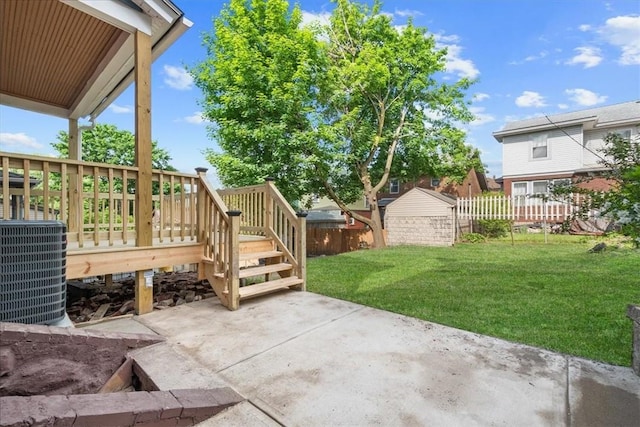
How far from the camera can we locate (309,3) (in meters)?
12.4

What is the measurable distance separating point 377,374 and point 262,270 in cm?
249

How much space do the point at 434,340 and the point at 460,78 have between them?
12153mm

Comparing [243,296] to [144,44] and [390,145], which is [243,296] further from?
[390,145]

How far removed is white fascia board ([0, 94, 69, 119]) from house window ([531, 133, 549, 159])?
17.9m

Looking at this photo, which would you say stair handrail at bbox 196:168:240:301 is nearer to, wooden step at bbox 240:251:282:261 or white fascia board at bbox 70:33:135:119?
wooden step at bbox 240:251:282:261

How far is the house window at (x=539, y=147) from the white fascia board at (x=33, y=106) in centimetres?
1794

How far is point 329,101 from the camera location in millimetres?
11922

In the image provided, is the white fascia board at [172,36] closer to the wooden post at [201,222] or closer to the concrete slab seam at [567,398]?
the wooden post at [201,222]

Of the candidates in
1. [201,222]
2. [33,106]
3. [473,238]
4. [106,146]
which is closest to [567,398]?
[201,222]

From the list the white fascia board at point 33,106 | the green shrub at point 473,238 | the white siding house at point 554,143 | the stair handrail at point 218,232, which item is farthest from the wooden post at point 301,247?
the white siding house at point 554,143

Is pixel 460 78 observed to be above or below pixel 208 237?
above

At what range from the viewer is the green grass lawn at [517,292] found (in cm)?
305

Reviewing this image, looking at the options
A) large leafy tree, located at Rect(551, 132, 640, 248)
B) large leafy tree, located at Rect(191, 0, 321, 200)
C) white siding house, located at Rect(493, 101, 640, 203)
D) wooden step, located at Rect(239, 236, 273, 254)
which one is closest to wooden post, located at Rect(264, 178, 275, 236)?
wooden step, located at Rect(239, 236, 273, 254)

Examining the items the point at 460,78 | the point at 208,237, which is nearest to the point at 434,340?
the point at 208,237
